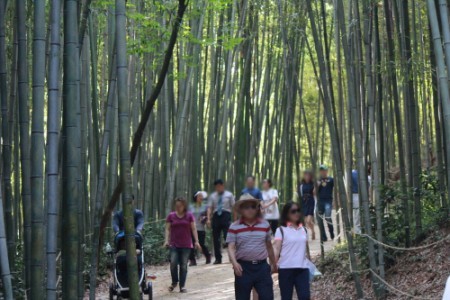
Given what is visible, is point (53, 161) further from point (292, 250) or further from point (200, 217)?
point (200, 217)

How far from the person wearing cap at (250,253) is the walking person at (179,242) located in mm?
3277

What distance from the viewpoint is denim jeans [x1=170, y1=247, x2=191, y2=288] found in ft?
29.9

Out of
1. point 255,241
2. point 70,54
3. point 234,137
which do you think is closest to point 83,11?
point 70,54

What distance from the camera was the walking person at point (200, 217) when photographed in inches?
445

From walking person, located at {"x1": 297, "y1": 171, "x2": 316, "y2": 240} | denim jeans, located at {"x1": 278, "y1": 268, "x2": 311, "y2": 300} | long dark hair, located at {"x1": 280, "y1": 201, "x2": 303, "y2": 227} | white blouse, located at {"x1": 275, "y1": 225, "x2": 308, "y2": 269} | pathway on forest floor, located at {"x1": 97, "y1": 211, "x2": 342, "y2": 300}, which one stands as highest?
walking person, located at {"x1": 297, "y1": 171, "x2": 316, "y2": 240}

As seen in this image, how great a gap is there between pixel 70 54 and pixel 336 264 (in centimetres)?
519

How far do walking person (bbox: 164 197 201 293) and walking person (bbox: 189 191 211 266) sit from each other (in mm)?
1963

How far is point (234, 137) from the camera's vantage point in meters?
13.3

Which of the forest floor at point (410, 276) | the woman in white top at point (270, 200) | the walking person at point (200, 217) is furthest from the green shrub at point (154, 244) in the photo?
the forest floor at point (410, 276)

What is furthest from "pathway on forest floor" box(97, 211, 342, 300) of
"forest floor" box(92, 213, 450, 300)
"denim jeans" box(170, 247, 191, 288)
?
"denim jeans" box(170, 247, 191, 288)

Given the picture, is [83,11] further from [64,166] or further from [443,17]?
A: [443,17]

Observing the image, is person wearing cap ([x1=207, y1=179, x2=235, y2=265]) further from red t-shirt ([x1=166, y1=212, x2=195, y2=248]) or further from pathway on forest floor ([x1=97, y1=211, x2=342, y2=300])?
red t-shirt ([x1=166, y1=212, x2=195, y2=248])

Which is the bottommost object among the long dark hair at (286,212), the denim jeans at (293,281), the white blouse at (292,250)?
the denim jeans at (293,281)

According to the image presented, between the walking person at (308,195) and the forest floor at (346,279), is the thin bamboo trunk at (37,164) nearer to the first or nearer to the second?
the forest floor at (346,279)
